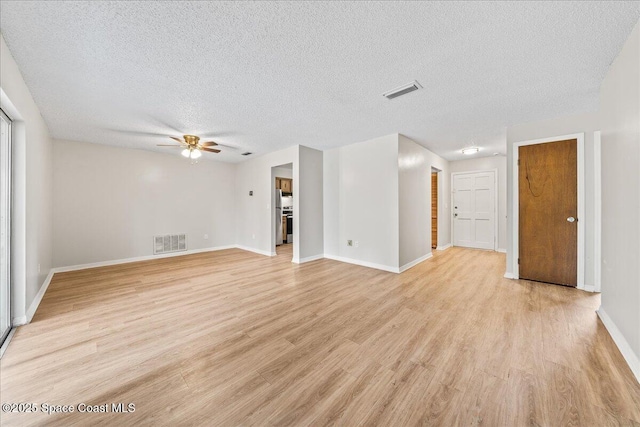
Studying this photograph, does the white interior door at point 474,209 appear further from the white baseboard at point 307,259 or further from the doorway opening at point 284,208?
the doorway opening at point 284,208

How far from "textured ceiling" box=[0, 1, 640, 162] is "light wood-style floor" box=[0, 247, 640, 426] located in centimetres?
236

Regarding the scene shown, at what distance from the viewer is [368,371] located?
165cm

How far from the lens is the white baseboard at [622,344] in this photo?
159 centimetres

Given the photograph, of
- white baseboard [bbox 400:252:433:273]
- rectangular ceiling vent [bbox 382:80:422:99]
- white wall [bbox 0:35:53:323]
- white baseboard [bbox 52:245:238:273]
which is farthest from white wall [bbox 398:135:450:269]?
white baseboard [bbox 52:245:238:273]

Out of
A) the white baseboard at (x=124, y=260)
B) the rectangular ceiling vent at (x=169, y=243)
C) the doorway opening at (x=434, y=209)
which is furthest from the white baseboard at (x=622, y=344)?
the rectangular ceiling vent at (x=169, y=243)

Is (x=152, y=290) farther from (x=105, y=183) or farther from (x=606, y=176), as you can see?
(x=606, y=176)

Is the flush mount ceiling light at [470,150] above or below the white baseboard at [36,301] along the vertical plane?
above

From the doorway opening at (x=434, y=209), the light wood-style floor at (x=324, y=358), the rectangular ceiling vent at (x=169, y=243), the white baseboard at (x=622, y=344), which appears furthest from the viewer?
the doorway opening at (x=434, y=209)

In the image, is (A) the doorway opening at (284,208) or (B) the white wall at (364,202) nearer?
(B) the white wall at (364,202)

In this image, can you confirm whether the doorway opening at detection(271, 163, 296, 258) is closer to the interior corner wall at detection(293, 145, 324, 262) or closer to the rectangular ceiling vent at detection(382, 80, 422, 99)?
the interior corner wall at detection(293, 145, 324, 262)

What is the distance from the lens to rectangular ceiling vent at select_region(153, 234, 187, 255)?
5.37 metres

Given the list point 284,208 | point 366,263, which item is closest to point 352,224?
point 366,263

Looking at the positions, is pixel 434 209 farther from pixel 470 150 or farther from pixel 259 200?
pixel 259 200

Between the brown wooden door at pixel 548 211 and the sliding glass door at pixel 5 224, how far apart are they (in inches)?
240
